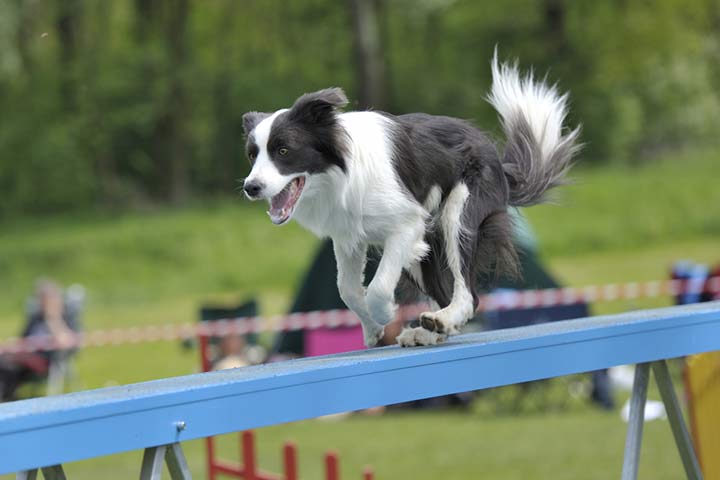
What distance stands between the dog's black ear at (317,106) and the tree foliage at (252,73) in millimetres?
16836

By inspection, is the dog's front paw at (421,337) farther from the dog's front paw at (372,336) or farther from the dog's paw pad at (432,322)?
the dog's front paw at (372,336)

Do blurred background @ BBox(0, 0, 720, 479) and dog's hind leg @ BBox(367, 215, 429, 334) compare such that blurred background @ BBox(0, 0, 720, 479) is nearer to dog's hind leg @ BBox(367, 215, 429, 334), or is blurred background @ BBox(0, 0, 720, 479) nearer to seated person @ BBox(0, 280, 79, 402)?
seated person @ BBox(0, 280, 79, 402)

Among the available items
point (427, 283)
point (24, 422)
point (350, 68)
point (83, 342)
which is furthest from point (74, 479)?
point (350, 68)

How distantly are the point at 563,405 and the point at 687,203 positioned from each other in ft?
36.4

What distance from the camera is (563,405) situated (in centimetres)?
971

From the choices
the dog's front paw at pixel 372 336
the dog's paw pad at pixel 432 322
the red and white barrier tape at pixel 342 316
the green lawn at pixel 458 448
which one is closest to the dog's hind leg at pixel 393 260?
the dog's paw pad at pixel 432 322

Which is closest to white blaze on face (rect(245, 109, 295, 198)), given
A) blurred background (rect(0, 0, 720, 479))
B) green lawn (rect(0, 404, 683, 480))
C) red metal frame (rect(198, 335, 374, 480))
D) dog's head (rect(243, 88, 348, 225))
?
dog's head (rect(243, 88, 348, 225))

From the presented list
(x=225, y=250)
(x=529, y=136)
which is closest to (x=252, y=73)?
(x=225, y=250)

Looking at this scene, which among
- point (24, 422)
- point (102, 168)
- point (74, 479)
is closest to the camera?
point (24, 422)

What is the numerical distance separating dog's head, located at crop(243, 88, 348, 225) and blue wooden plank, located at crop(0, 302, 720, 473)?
489 millimetres

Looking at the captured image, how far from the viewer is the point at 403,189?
11.2ft

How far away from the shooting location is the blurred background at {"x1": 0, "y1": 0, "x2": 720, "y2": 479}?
58.2 feet

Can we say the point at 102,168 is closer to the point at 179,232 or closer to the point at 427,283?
the point at 179,232

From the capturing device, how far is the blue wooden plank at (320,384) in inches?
93.1
